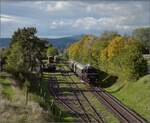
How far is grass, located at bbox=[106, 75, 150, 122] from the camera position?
3725cm

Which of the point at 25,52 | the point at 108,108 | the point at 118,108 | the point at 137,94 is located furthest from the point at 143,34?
the point at 108,108

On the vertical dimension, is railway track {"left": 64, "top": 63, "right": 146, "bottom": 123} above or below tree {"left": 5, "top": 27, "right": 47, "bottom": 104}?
below

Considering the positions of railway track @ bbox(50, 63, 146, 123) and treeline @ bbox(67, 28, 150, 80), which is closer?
railway track @ bbox(50, 63, 146, 123)

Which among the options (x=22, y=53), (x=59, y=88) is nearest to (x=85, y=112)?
(x=59, y=88)

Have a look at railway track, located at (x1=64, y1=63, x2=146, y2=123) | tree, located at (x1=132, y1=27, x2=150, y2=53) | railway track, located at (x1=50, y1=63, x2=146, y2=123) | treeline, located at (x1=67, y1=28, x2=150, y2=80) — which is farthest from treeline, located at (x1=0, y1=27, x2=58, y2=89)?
tree, located at (x1=132, y1=27, x2=150, y2=53)

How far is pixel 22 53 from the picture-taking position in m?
75.7

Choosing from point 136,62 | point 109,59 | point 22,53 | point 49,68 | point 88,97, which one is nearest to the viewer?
point 88,97

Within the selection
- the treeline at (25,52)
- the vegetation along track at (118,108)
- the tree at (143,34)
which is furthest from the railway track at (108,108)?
the tree at (143,34)

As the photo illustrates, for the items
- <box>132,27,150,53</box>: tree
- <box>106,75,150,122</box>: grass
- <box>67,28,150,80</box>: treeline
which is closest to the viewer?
<box>106,75,150,122</box>: grass

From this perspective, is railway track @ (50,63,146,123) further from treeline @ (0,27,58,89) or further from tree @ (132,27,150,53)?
tree @ (132,27,150,53)

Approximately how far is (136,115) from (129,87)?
572 inches

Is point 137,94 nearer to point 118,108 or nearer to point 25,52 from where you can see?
point 118,108

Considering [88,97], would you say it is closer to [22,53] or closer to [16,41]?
[22,53]

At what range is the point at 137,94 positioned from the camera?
142ft
